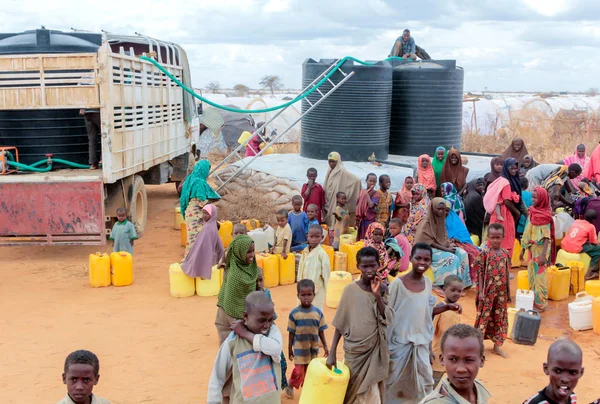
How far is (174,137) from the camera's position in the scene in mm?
12344

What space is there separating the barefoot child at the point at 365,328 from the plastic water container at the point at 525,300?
3095mm

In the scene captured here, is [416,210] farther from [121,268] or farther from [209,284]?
[121,268]

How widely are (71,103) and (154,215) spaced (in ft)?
14.1

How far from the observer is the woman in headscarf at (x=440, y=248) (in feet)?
23.9

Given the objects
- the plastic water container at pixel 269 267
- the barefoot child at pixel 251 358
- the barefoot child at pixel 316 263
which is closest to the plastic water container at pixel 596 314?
the barefoot child at pixel 316 263

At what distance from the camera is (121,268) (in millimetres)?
8062

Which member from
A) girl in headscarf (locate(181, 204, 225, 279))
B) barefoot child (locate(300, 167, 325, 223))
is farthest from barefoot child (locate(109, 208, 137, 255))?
barefoot child (locate(300, 167, 325, 223))

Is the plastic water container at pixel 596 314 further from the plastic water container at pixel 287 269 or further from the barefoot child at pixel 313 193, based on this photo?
the barefoot child at pixel 313 193

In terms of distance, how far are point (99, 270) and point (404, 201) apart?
3.93m

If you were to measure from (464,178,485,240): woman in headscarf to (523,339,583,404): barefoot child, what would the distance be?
6.10m

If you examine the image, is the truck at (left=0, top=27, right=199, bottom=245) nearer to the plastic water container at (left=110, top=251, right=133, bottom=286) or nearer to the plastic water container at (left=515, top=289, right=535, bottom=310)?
the plastic water container at (left=110, top=251, right=133, bottom=286)

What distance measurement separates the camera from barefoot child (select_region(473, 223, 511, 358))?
6.00 meters

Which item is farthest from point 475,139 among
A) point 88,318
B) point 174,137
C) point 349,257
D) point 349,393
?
point 349,393

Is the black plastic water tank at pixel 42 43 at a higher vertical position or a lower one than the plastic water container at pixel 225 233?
higher
